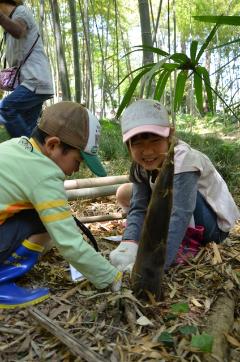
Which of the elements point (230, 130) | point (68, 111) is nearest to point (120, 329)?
point (68, 111)

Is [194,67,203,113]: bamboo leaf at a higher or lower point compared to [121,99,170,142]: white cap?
higher

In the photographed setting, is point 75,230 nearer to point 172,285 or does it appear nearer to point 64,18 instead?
point 172,285

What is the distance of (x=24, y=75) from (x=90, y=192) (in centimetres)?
100

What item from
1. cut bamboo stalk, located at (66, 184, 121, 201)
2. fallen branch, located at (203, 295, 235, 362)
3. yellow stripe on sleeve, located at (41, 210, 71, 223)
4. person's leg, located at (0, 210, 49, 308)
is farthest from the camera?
cut bamboo stalk, located at (66, 184, 121, 201)

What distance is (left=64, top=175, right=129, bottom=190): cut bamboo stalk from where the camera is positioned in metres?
2.70

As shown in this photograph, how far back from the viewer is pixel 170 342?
3.72 feet

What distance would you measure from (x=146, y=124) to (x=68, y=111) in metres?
0.31

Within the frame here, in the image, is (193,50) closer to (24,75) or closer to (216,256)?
(216,256)

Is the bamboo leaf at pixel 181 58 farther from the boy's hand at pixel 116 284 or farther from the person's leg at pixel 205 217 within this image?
the boy's hand at pixel 116 284

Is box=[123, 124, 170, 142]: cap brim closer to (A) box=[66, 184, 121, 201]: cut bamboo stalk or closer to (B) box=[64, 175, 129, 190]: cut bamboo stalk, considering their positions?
(A) box=[66, 184, 121, 201]: cut bamboo stalk

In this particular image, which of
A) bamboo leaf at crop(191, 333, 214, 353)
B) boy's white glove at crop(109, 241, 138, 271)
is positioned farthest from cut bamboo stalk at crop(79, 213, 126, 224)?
bamboo leaf at crop(191, 333, 214, 353)

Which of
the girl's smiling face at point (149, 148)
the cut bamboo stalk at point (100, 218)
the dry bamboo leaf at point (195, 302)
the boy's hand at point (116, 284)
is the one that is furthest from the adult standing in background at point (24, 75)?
the dry bamboo leaf at point (195, 302)

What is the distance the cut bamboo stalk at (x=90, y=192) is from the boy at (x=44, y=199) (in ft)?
3.31

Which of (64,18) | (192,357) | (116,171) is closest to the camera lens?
(192,357)
